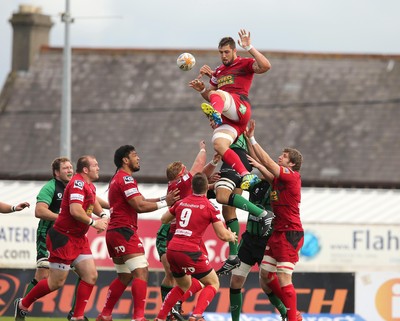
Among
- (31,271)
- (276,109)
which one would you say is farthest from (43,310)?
(276,109)

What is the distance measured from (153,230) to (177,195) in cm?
909

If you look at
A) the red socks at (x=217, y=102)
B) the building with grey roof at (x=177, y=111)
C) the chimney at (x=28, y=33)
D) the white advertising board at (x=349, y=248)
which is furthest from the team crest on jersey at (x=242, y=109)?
the chimney at (x=28, y=33)

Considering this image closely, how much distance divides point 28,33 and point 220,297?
97.9ft

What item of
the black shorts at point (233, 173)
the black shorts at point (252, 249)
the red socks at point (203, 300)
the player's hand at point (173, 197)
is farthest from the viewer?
the black shorts at point (252, 249)

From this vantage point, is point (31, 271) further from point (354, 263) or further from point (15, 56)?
point (15, 56)

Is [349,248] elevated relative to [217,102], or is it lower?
lower

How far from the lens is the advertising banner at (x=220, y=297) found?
26562 mm

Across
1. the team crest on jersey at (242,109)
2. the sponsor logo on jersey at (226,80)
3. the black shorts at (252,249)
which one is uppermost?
the sponsor logo on jersey at (226,80)

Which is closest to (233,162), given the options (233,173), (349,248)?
(233,173)

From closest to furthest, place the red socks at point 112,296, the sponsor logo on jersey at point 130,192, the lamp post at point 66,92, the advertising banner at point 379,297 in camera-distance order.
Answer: the sponsor logo on jersey at point 130,192 < the red socks at point 112,296 < the advertising banner at point 379,297 < the lamp post at point 66,92

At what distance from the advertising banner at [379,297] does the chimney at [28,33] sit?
2911 centimetres

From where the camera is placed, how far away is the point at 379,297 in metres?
26.6

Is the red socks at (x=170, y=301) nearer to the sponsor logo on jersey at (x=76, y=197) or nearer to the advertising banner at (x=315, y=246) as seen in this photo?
the sponsor logo on jersey at (x=76, y=197)

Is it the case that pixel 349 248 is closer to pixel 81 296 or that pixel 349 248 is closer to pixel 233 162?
pixel 233 162
